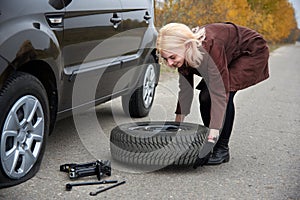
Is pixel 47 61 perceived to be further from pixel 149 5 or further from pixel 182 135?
pixel 149 5

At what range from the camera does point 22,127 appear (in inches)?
131

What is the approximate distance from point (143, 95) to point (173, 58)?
84.4 inches

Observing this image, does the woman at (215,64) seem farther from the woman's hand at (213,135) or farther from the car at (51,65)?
the car at (51,65)

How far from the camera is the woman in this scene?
3.63 meters

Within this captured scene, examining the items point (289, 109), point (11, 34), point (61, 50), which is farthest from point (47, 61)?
point (289, 109)

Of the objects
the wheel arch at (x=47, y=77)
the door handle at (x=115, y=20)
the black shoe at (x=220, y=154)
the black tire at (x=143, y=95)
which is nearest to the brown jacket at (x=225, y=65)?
the black shoe at (x=220, y=154)

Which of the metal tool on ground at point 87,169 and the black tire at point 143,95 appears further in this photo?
the black tire at point 143,95

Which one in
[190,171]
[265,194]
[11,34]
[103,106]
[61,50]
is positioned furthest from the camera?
[103,106]

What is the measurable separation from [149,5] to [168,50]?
7.49 ft

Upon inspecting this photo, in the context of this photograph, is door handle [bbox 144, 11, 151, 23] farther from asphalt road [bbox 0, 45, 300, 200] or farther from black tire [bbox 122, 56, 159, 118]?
asphalt road [bbox 0, 45, 300, 200]

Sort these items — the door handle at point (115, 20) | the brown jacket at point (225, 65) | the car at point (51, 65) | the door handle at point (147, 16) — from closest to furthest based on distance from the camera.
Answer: the car at point (51, 65)
the brown jacket at point (225, 65)
the door handle at point (115, 20)
the door handle at point (147, 16)

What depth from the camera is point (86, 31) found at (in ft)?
13.2

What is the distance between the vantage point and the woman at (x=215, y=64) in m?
3.63

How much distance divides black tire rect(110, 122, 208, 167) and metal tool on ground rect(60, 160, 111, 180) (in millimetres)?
227
